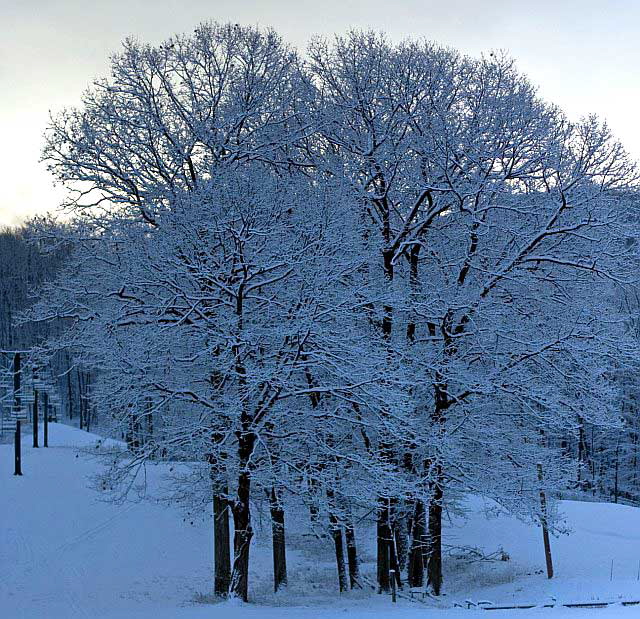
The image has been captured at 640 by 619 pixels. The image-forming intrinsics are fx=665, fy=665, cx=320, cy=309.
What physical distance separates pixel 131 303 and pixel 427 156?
638 cm

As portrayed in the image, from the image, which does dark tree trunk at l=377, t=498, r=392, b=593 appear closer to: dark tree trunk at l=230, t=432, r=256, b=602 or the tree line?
the tree line

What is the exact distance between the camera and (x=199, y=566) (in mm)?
21016

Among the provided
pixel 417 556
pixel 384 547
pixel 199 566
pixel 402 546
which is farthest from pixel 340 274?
pixel 199 566

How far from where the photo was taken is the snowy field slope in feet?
37.1

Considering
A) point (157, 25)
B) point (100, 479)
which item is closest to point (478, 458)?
point (100, 479)

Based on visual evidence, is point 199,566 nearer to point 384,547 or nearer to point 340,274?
point 384,547

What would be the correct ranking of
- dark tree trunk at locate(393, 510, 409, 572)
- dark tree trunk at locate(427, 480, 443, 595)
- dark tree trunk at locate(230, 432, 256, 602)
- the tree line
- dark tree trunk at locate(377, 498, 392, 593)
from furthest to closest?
dark tree trunk at locate(393, 510, 409, 572), dark tree trunk at locate(377, 498, 392, 593), dark tree trunk at locate(427, 480, 443, 595), dark tree trunk at locate(230, 432, 256, 602), the tree line

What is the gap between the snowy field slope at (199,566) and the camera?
11.3 metres

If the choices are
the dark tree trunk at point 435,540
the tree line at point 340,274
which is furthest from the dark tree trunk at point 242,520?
the dark tree trunk at point 435,540

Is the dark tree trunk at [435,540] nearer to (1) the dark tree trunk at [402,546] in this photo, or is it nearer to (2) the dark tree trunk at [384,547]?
(2) the dark tree trunk at [384,547]

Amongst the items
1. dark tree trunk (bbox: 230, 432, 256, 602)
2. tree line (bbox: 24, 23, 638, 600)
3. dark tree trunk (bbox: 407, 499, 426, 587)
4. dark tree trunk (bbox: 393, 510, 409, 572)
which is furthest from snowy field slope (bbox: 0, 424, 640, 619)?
tree line (bbox: 24, 23, 638, 600)

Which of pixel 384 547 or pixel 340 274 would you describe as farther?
pixel 384 547

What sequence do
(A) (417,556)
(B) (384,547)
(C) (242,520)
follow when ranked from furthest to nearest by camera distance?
(A) (417,556) < (B) (384,547) < (C) (242,520)

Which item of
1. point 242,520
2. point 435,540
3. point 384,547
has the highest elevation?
point 242,520
